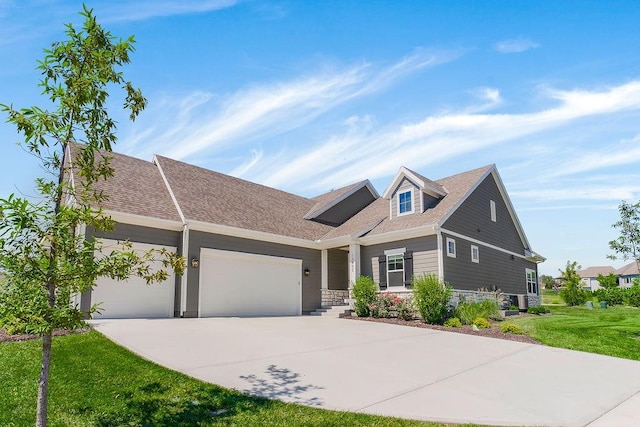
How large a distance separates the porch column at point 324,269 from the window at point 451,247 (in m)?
5.71

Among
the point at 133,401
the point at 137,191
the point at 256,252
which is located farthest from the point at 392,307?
the point at 133,401

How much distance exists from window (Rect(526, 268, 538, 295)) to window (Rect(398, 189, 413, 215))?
10.6m

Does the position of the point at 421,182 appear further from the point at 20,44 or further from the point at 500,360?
the point at 20,44

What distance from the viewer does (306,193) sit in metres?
25.0

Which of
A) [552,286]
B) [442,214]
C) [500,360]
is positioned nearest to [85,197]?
[500,360]

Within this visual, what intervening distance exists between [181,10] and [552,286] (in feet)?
223

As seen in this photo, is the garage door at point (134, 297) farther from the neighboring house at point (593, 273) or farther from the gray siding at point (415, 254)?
the neighboring house at point (593, 273)

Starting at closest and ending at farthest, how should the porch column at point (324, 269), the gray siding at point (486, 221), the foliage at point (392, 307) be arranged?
the foliage at point (392, 307)
the gray siding at point (486, 221)
the porch column at point (324, 269)

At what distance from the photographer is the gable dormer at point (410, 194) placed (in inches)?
685

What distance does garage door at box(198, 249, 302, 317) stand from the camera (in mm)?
14602

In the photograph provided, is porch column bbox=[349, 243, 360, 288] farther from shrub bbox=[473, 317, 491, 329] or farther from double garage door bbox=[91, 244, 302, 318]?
shrub bbox=[473, 317, 491, 329]

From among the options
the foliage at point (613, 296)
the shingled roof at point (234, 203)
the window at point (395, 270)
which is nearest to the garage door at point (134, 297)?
the shingled roof at point (234, 203)

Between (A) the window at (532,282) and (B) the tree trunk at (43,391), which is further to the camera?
(A) the window at (532,282)

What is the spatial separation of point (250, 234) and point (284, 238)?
170 cm
